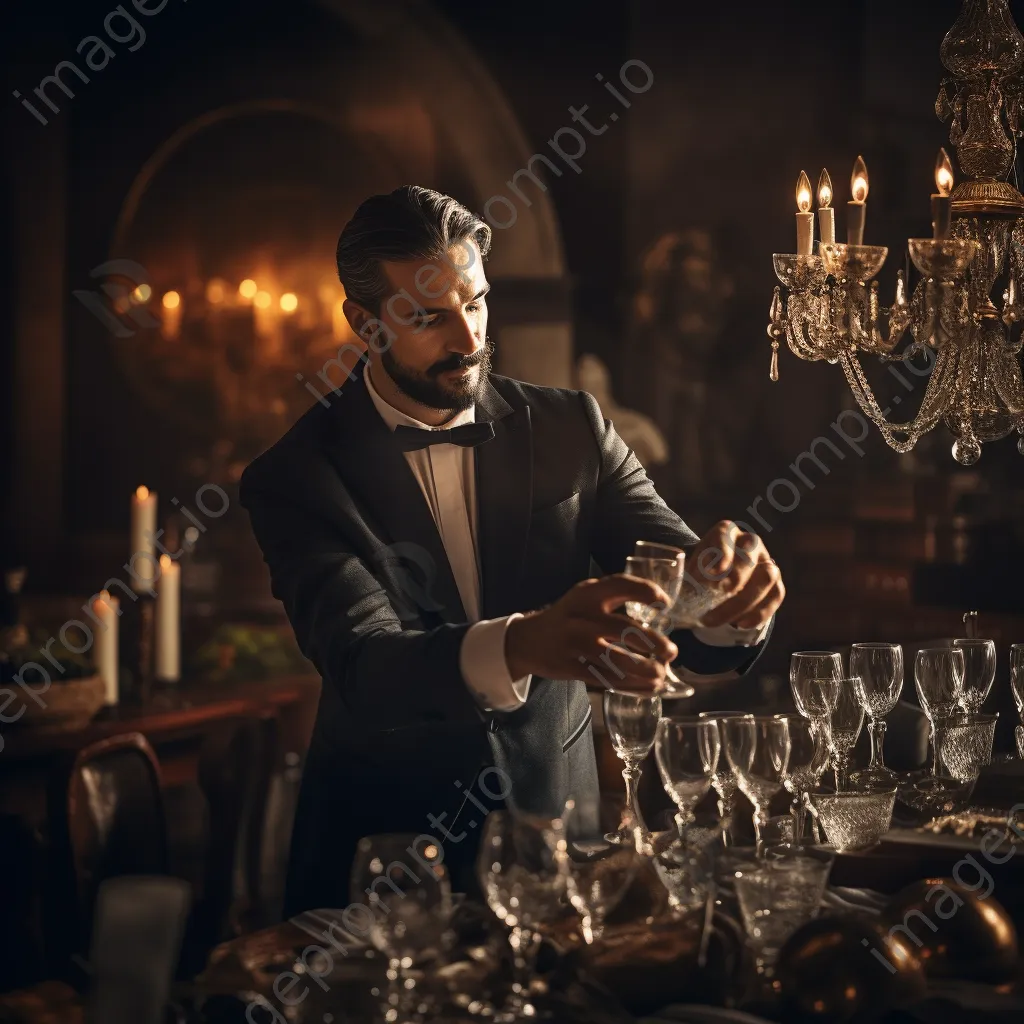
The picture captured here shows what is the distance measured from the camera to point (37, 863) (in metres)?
3.31

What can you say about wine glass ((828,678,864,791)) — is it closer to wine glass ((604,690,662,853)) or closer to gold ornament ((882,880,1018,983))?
wine glass ((604,690,662,853))

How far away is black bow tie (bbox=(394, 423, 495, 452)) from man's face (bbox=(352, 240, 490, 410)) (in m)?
0.06

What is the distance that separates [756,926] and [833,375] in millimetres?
6165

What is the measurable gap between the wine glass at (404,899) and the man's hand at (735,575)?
1.82 ft

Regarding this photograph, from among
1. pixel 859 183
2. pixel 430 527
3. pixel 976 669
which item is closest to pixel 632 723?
pixel 430 527

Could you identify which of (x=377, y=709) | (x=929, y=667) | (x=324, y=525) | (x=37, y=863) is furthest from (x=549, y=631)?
(x=37, y=863)

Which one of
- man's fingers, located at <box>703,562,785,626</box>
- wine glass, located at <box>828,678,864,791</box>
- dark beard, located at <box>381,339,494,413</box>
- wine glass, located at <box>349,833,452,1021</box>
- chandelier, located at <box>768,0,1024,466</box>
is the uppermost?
chandelier, located at <box>768,0,1024,466</box>

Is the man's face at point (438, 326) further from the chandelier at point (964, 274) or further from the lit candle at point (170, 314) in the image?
the lit candle at point (170, 314)

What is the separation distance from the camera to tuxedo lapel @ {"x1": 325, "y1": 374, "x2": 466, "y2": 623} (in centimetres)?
208

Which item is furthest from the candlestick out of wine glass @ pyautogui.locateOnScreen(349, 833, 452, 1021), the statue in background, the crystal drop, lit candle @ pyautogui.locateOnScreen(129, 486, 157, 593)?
the statue in background

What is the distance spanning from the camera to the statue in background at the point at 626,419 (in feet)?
24.0

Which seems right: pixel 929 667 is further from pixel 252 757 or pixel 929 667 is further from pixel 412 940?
pixel 252 757

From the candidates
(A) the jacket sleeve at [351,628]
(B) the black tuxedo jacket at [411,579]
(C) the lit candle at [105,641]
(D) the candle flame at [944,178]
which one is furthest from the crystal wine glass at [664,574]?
(C) the lit candle at [105,641]

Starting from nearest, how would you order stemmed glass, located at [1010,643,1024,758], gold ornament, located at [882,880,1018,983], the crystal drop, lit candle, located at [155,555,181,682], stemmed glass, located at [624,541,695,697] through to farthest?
gold ornament, located at [882,880,1018,983] < stemmed glass, located at [624,541,695,697] < stemmed glass, located at [1010,643,1024,758] < the crystal drop < lit candle, located at [155,555,181,682]
